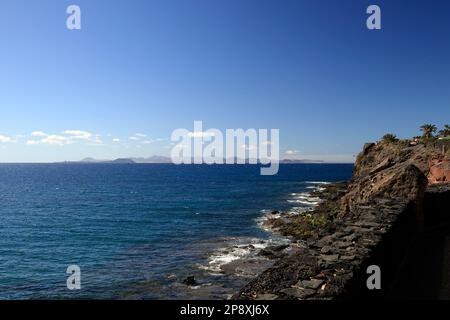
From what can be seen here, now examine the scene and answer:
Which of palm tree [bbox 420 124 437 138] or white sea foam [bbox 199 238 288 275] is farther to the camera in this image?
palm tree [bbox 420 124 437 138]

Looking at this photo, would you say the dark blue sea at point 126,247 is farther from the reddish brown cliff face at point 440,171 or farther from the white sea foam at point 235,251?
the reddish brown cliff face at point 440,171

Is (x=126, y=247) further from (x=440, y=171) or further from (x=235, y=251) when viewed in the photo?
(x=440, y=171)

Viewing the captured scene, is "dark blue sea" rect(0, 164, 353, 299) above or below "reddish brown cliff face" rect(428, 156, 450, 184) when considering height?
below

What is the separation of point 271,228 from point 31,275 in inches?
1010

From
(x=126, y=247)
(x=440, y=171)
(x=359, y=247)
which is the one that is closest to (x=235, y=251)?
(x=126, y=247)

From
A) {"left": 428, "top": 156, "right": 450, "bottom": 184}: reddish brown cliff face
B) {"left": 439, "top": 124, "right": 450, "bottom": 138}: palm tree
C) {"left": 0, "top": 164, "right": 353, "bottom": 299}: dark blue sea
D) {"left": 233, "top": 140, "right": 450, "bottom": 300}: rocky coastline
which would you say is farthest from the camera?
{"left": 439, "top": 124, "right": 450, "bottom": 138}: palm tree

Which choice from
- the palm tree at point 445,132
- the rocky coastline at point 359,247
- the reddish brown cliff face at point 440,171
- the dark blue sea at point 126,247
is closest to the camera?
the rocky coastline at point 359,247

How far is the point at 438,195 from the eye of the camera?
56.2ft

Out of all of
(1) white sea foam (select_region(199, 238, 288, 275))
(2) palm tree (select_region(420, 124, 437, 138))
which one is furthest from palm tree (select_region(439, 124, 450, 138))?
(1) white sea foam (select_region(199, 238, 288, 275))

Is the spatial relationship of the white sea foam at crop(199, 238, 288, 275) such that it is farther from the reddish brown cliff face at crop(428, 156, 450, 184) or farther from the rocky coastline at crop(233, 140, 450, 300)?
the reddish brown cliff face at crop(428, 156, 450, 184)

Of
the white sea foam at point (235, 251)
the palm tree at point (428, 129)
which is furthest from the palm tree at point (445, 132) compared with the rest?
the white sea foam at point (235, 251)
